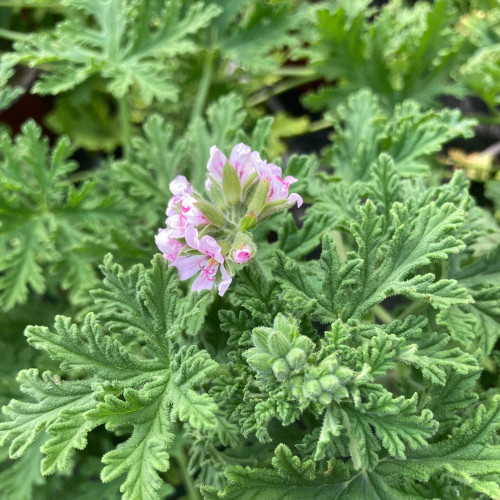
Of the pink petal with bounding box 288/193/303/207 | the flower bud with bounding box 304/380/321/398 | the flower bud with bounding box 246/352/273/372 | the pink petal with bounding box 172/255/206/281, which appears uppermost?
the pink petal with bounding box 288/193/303/207

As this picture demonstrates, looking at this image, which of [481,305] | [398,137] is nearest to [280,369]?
[481,305]

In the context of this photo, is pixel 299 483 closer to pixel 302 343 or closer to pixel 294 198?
pixel 302 343

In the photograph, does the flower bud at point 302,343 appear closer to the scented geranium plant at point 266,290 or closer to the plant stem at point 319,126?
the scented geranium plant at point 266,290

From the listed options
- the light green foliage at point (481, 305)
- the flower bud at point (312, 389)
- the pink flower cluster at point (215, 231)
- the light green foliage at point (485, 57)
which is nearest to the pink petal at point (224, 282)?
the pink flower cluster at point (215, 231)

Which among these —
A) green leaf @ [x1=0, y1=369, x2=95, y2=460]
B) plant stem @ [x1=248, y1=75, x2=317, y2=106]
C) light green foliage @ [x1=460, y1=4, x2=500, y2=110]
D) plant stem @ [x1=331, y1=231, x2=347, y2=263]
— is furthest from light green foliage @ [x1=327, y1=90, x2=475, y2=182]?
green leaf @ [x1=0, y1=369, x2=95, y2=460]

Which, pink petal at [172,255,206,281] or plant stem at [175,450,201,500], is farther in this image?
plant stem at [175,450,201,500]

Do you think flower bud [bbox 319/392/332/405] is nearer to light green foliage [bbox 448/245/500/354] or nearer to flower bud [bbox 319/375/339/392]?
flower bud [bbox 319/375/339/392]
